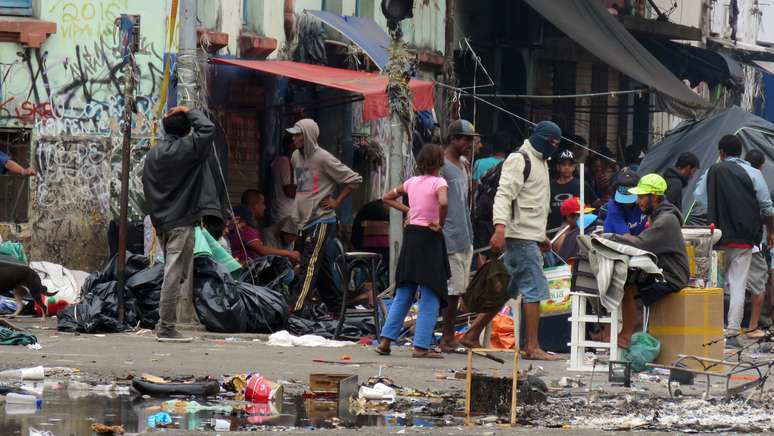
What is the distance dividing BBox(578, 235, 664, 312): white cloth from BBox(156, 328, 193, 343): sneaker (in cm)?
332

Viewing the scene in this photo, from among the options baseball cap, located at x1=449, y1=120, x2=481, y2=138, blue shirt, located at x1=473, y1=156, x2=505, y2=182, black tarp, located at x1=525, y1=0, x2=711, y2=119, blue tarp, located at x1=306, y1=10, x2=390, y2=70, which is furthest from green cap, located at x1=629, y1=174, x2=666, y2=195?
black tarp, located at x1=525, y1=0, x2=711, y2=119

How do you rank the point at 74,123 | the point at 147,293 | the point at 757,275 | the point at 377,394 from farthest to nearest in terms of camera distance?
1. the point at 74,123
2. the point at 757,275
3. the point at 147,293
4. the point at 377,394

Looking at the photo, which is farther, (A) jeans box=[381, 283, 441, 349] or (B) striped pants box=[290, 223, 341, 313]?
(B) striped pants box=[290, 223, 341, 313]

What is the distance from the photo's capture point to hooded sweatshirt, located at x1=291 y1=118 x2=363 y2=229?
1501cm

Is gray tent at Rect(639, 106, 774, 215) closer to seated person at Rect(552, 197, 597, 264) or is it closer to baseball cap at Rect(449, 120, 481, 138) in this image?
seated person at Rect(552, 197, 597, 264)

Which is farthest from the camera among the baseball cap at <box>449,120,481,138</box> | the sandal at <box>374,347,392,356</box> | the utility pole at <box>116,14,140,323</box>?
the utility pole at <box>116,14,140,323</box>

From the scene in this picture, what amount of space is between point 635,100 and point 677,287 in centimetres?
1856

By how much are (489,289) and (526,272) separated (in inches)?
12.1

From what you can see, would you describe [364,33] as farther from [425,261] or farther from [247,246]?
[425,261]

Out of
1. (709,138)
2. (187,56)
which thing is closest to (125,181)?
(187,56)

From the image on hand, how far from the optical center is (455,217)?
12.7 m

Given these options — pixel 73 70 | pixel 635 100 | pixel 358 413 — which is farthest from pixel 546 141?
pixel 635 100

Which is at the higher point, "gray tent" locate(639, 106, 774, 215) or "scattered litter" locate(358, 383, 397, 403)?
"gray tent" locate(639, 106, 774, 215)

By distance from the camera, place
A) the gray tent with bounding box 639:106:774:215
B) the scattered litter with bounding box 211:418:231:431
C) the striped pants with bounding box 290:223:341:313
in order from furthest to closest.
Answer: the gray tent with bounding box 639:106:774:215, the striped pants with bounding box 290:223:341:313, the scattered litter with bounding box 211:418:231:431
